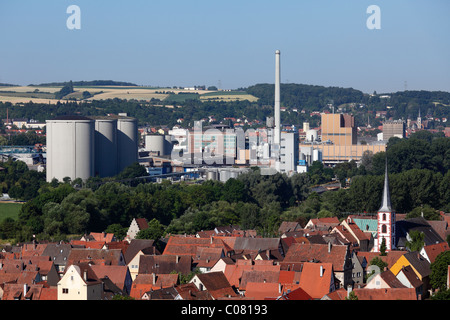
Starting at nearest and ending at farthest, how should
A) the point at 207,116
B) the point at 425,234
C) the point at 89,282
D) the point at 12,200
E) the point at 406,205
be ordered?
the point at 89,282 → the point at 425,234 → the point at 406,205 → the point at 12,200 → the point at 207,116

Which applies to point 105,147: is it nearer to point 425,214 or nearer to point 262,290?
point 425,214

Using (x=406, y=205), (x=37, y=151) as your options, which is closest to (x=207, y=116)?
(x=37, y=151)

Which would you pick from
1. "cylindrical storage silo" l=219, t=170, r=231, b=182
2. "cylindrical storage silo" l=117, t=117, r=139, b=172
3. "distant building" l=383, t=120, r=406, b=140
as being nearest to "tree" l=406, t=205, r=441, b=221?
"cylindrical storage silo" l=219, t=170, r=231, b=182

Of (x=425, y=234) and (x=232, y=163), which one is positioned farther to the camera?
(x=232, y=163)

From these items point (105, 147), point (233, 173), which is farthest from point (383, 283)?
point (105, 147)

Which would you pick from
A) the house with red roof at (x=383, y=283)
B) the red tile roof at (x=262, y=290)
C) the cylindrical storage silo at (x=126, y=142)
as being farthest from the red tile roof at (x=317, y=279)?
the cylindrical storage silo at (x=126, y=142)

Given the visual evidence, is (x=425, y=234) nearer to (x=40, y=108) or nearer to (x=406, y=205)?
(x=406, y=205)

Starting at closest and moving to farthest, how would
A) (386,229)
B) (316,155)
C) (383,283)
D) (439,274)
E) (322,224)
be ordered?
(383,283) → (439,274) → (386,229) → (322,224) → (316,155)
